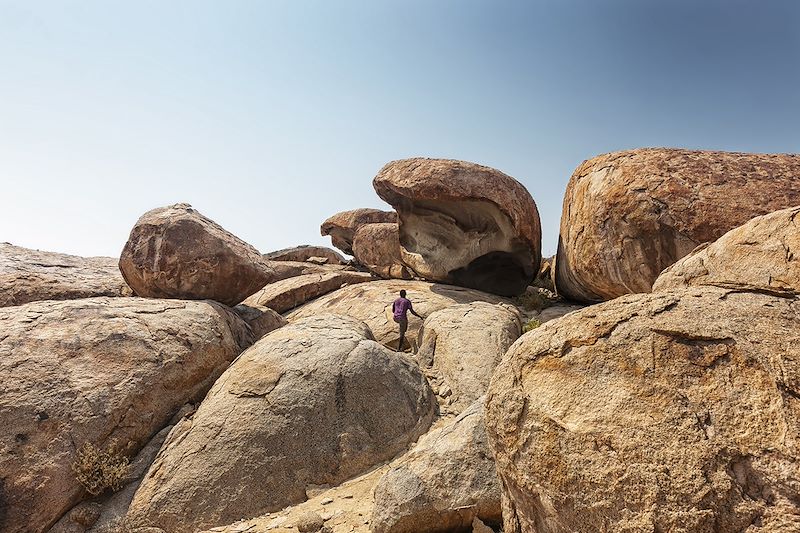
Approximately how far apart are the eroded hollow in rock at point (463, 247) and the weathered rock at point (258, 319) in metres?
5.60

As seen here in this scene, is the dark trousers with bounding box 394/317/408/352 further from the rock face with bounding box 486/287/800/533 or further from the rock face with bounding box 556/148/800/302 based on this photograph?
the rock face with bounding box 486/287/800/533

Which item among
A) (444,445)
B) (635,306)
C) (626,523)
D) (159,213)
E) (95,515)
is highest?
(159,213)

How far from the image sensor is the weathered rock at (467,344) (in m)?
9.29

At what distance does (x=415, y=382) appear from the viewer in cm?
878


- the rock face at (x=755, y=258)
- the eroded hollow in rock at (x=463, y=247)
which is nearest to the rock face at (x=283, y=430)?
the rock face at (x=755, y=258)

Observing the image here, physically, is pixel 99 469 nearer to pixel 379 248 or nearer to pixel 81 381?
pixel 81 381

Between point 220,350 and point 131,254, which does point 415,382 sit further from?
point 131,254

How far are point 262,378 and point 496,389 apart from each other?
535cm

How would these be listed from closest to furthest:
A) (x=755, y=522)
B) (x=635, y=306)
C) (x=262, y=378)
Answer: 1. (x=755, y=522)
2. (x=635, y=306)
3. (x=262, y=378)

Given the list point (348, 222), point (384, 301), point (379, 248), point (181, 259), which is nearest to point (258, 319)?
point (181, 259)

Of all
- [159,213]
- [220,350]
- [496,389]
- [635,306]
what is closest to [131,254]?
[159,213]

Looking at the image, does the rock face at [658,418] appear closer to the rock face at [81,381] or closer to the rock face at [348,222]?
the rock face at [81,381]

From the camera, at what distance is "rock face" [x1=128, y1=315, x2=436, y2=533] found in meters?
6.80

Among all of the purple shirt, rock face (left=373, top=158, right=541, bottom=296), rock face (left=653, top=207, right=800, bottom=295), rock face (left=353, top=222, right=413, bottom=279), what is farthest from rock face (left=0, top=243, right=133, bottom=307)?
rock face (left=653, top=207, right=800, bottom=295)
